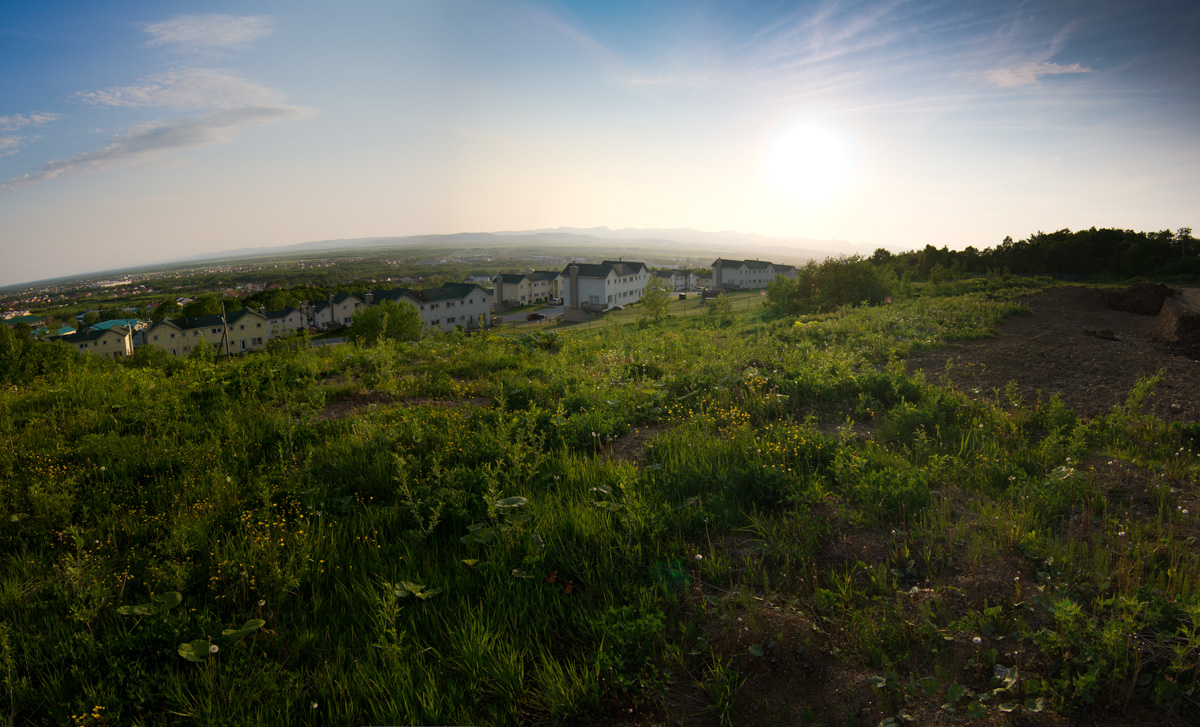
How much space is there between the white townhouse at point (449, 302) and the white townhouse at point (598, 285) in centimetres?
1170

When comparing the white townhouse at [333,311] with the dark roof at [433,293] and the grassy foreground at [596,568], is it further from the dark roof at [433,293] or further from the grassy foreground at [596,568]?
the grassy foreground at [596,568]

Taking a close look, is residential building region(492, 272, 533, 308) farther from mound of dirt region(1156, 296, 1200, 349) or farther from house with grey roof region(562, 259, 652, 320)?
mound of dirt region(1156, 296, 1200, 349)

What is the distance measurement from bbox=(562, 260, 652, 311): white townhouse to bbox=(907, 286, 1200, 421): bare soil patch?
52602 mm

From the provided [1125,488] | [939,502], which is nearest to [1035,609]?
[939,502]

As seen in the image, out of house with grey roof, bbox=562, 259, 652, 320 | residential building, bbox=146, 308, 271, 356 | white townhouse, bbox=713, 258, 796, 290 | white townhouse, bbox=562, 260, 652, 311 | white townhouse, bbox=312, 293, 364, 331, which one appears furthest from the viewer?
white townhouse, bbox=713, 258, 796, 290

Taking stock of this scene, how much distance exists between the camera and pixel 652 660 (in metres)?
2.91

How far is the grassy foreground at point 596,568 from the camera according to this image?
2656 millimetres

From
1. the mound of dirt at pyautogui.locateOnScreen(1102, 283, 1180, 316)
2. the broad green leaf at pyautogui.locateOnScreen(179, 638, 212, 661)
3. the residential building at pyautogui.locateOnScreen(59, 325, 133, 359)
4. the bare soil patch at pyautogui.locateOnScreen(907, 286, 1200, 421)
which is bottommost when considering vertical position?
the residential building at pyautogui.locateOnScreen(59, 325, 133, 359)

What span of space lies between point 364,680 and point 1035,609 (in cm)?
393

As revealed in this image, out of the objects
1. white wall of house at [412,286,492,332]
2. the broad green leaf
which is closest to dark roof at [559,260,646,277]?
white wall of house at [412,286,492,332]

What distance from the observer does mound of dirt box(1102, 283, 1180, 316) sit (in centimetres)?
1567

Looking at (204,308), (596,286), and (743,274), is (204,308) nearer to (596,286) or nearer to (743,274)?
(596,286)

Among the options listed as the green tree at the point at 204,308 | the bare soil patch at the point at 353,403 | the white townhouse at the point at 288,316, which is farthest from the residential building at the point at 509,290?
the bare soil patch at the point at 353,403

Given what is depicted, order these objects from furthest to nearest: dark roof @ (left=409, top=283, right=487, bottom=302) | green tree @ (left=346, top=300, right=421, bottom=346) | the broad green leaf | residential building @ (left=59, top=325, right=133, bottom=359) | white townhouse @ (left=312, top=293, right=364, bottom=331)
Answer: white townhouse @ (left=312, top=293, right=364, bottom=331), dark roof @ (left=409, top=283, right=487, bottom=302), residential building @ (left=59, top=325, right=133, bottom=359), green tree @ (left=346, top=300, right=421, bottom=346), the broad green leaf
